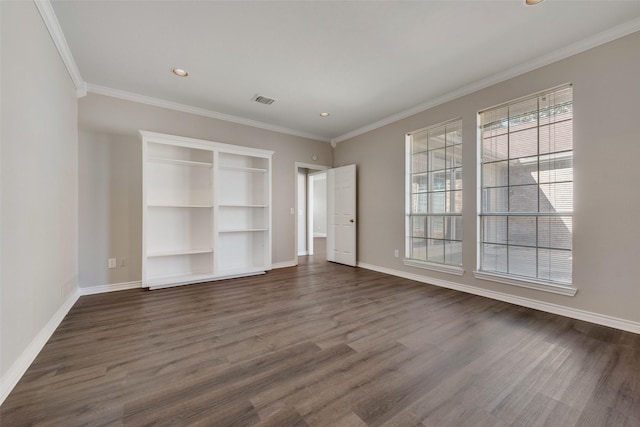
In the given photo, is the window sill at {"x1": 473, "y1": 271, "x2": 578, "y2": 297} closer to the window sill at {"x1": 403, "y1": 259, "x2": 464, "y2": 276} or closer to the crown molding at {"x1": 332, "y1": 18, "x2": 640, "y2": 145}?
the window sill at {"x1": 403, "y1": 259, "x2": 464, "y2": 276}

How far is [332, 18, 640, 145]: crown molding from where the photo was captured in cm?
243

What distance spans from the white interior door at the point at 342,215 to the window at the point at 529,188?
2.44 m

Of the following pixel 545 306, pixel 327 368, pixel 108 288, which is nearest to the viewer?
pixel 327 368

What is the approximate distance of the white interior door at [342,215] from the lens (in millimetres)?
5445

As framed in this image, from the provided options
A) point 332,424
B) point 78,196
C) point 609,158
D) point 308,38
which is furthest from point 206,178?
point 609,158

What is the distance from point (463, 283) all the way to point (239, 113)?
14.8 feet

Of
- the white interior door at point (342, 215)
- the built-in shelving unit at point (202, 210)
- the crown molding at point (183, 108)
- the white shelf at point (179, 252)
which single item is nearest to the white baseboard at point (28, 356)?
the white shelf at point (179, 252)

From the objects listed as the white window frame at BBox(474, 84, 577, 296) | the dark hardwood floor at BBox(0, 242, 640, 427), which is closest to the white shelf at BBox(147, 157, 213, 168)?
the dark hardwood floor at BBox(0, 242, 640, 427)

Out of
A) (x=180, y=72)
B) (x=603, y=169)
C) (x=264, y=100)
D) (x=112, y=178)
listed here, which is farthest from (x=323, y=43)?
(x=112, y=178)

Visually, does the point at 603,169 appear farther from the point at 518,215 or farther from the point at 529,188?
the point at 518,215

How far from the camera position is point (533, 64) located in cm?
298

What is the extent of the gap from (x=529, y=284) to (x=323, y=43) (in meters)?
3.55

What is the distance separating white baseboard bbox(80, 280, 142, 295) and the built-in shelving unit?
0.22m

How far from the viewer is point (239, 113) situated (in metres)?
4.54
